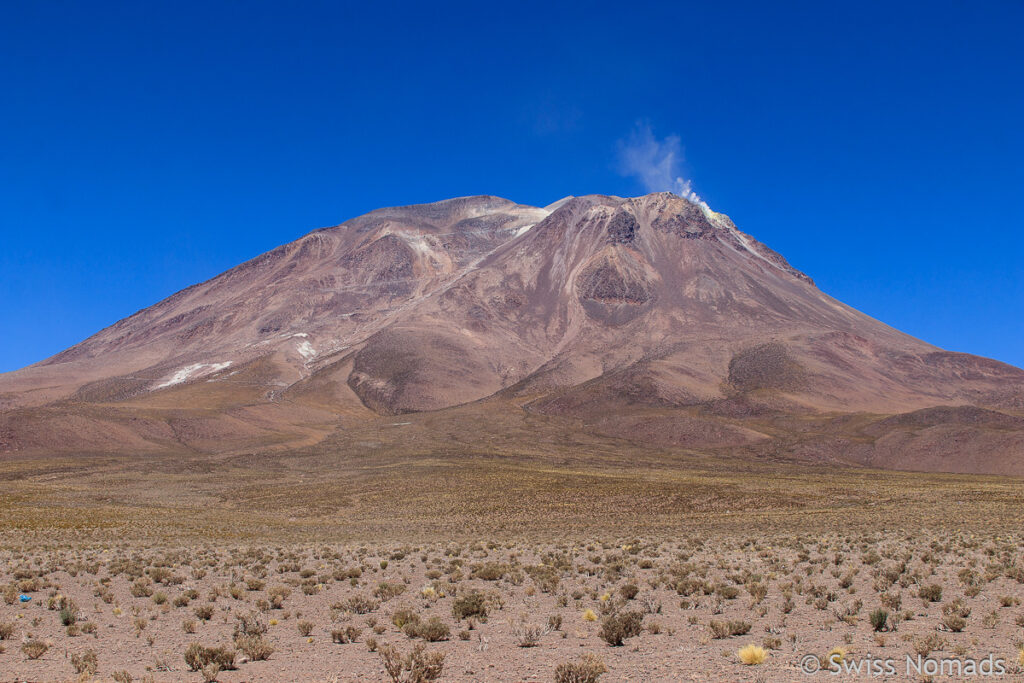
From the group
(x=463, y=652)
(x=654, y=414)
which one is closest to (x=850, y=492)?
(x=463, y=652)

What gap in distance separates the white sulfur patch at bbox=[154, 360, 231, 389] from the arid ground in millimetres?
124371

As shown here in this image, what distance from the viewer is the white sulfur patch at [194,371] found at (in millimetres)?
161750

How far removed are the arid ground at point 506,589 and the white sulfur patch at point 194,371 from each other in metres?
124

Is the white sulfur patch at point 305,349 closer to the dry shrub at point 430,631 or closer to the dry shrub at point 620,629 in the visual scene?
the dry shrub at point 430,631

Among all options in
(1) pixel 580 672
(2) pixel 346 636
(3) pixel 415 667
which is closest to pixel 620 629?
(1) pixel 580 672

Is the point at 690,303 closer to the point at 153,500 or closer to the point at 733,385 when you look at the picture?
the point at 733,385

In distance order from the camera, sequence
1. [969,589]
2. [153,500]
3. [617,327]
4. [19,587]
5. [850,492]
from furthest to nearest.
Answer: [617,327]
[850,492]
[153,500]
[19,587]
[969,589]

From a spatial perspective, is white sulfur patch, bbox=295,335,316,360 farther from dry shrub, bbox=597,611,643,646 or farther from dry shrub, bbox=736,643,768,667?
dry shrub, bbox=736,643,768,667

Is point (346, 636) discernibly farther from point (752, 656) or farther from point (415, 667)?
point (752, 656)

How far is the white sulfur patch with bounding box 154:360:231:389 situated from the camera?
531 ft

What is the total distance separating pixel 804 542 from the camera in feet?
80.0

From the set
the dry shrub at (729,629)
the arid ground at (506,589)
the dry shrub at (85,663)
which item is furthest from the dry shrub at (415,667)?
the dry shrub at (729,629)

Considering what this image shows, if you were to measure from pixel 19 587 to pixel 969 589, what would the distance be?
2095 centimetres

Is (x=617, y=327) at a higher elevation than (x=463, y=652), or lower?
higher
